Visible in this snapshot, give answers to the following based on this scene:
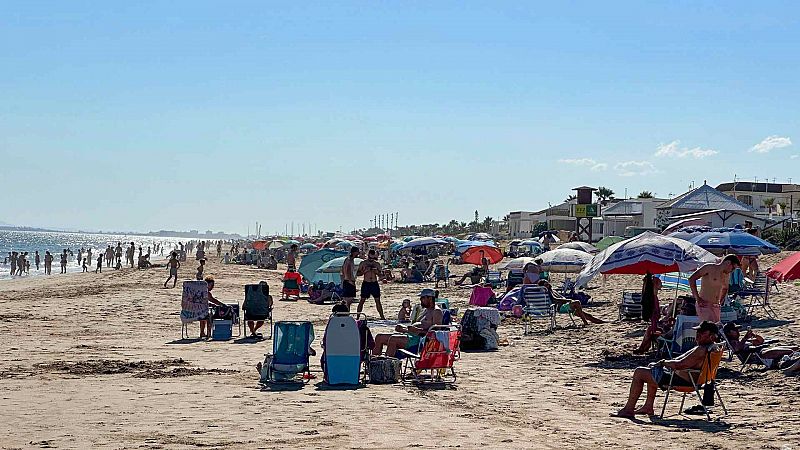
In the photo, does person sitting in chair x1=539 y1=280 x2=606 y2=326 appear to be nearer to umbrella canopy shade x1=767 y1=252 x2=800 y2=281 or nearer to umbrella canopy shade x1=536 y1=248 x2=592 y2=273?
umbrella canopy shade x1=536 y1=248 x2=592 y2=273

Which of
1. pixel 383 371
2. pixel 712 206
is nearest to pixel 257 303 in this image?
pixel 383 371

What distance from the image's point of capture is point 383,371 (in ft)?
30.6

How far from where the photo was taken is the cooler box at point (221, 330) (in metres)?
13.8

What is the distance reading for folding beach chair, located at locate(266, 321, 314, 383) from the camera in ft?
30.6

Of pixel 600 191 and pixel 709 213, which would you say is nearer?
pixel 709 213

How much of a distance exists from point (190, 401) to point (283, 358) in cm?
144

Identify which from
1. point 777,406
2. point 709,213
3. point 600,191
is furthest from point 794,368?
point 600,191

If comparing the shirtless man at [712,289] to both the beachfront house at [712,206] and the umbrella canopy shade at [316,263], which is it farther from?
the beachfront house at [712,206]

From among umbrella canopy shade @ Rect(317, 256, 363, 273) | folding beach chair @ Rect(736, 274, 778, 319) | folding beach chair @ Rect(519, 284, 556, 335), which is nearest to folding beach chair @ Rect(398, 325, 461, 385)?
folding beach chair @ Rect(519, 284, 556, 335)

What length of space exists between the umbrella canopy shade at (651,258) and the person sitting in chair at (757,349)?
1.33 meters

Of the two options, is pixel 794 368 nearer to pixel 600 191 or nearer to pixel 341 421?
pixel 341 421

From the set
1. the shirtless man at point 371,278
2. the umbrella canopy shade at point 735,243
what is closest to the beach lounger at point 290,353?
the shirtless man at point 371,278

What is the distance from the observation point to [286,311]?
19.1 meters

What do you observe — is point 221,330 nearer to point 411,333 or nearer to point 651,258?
point 411,333
